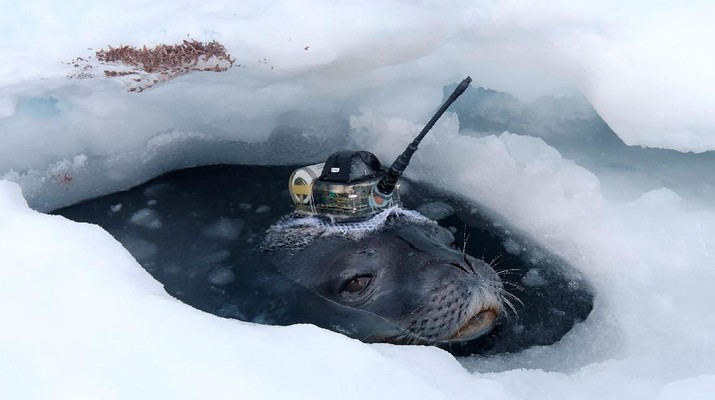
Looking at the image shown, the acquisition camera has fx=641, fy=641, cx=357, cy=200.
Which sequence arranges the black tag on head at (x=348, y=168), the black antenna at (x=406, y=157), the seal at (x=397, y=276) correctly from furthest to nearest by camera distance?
1. the black tag on head at (x=348, y=168)
2. the black antenna at (x=406, y=157)
3. the seal at (x=397, y=276)

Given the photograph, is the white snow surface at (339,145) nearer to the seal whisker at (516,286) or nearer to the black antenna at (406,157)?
the seal whisker at (516,286)

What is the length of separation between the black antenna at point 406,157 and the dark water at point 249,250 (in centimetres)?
81

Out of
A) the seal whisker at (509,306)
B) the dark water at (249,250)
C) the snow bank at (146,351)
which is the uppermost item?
the snow bank at (146,351)

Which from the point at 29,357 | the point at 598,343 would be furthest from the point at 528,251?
the point at 29,357

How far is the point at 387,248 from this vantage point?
3.66 metres

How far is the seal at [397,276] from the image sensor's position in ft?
11.1

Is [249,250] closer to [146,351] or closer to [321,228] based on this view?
[321,228]

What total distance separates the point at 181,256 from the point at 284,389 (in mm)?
2181

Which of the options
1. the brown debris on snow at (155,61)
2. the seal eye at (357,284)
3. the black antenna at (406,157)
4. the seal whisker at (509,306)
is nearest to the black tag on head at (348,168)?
the black antenna at (406,157)

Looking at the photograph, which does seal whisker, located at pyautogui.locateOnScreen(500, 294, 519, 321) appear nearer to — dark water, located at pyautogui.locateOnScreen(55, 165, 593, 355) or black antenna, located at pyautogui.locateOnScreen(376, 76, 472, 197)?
dark water, located at pyautogui.locateOnScreen(55, 165, 593, 355)

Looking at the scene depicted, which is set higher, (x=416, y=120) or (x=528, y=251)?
(x=416, y=120)

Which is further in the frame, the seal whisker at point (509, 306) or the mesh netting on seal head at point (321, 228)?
the mesh netting on seal head at point (321, 228)

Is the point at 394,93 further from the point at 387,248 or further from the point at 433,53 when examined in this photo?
the point at 387,248

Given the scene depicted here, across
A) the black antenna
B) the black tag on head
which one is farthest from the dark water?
the black antenna
